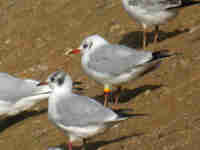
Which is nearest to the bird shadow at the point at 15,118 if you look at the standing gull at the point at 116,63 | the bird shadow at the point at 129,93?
the bird shadow at the point at 129,93

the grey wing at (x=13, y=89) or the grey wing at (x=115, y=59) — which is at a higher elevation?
the grey wing at (x=115, y=59)

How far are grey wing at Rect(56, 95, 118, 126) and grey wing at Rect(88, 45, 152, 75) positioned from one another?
1453 mm

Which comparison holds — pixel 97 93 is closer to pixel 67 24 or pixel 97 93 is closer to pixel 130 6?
pixel 130 6

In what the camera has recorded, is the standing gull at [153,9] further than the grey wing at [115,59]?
Yes

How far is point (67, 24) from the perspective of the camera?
14.5 meters

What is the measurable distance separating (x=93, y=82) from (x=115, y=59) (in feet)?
7.35

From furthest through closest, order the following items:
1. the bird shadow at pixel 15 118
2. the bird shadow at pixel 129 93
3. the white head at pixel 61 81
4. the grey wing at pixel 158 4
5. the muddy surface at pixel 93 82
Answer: the grey wing at pixel 158 4
the bird shadow at pixel 15 118
the bird shadow at pixel 129 93
the muddy surface at pixel 93 82
the white head at pixel 61 81

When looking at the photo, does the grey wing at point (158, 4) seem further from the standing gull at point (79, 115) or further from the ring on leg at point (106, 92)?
the standing gull at point (79, 115)

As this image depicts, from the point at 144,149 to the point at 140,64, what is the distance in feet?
6.14

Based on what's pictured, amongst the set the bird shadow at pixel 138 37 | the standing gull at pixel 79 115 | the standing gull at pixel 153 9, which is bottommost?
the bird shadow at pixel 138 37

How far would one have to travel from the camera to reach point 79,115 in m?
7.11

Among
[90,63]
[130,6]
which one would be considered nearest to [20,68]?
[130,6]

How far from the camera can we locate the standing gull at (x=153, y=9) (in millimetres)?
10938

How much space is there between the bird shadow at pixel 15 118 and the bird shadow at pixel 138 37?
125 inches
